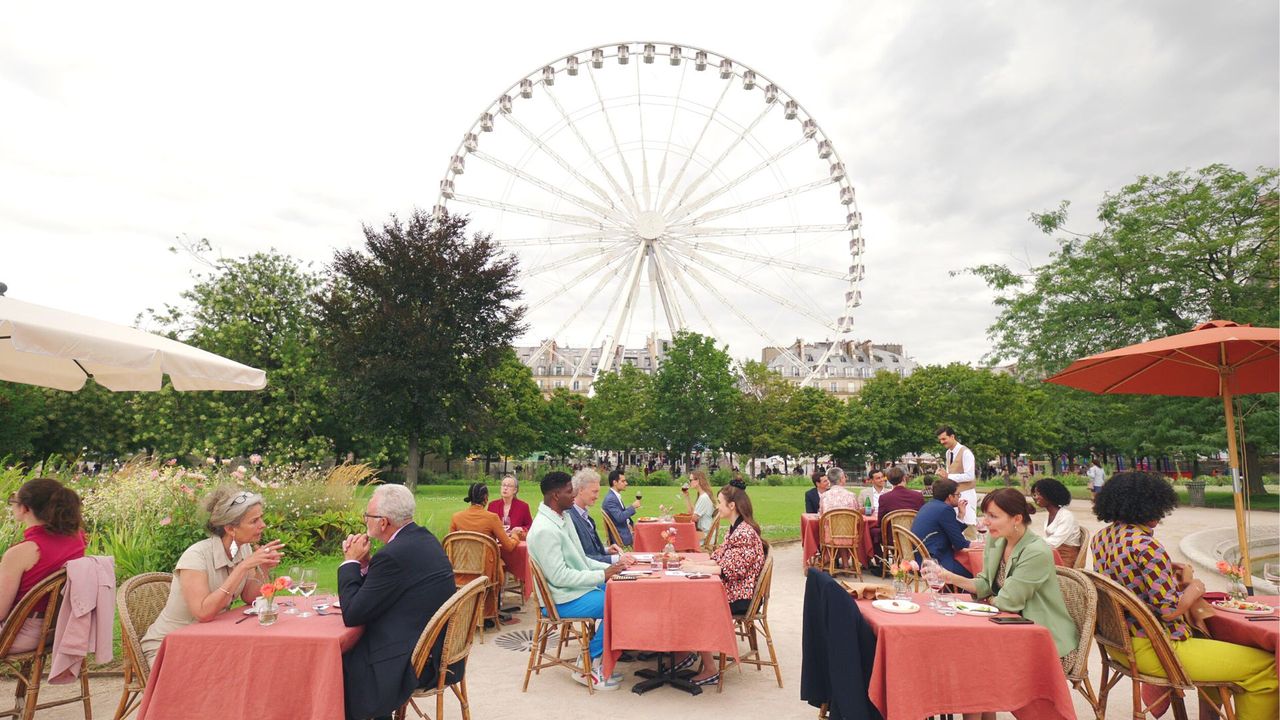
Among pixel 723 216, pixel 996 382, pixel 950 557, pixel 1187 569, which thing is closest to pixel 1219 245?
pixel 723 216

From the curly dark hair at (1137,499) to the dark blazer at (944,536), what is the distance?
280 centimetres

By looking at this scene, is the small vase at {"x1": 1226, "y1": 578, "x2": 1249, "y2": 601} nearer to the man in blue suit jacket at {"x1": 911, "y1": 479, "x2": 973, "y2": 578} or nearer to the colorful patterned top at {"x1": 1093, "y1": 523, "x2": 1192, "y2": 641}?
the colorful patterned top at {"x1": 1093, "y1": 523, "x2": 1192, "y2": 641}

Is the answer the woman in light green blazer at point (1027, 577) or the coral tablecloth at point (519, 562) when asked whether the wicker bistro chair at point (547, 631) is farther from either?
the woman in light green blazer at point (1027, 577)

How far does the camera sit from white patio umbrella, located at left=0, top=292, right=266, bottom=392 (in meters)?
4.48

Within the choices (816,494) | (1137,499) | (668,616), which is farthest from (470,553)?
(816,494)

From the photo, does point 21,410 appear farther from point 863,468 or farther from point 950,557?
point 863,468

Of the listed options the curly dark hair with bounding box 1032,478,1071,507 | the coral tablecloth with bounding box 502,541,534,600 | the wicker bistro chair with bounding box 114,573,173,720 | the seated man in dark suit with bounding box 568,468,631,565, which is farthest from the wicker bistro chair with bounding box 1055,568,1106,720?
the coral tablecloth with bounding box 502,541,534,600

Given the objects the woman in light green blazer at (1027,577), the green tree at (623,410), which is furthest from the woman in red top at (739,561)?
the green tree at (623,410)

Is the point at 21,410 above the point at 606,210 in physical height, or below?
below

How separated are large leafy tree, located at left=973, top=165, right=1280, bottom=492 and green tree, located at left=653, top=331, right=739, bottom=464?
60.0 feet

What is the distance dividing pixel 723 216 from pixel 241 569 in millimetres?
26740

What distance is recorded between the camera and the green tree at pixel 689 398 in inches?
1494

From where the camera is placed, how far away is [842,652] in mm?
3723

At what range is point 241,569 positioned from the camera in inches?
146
